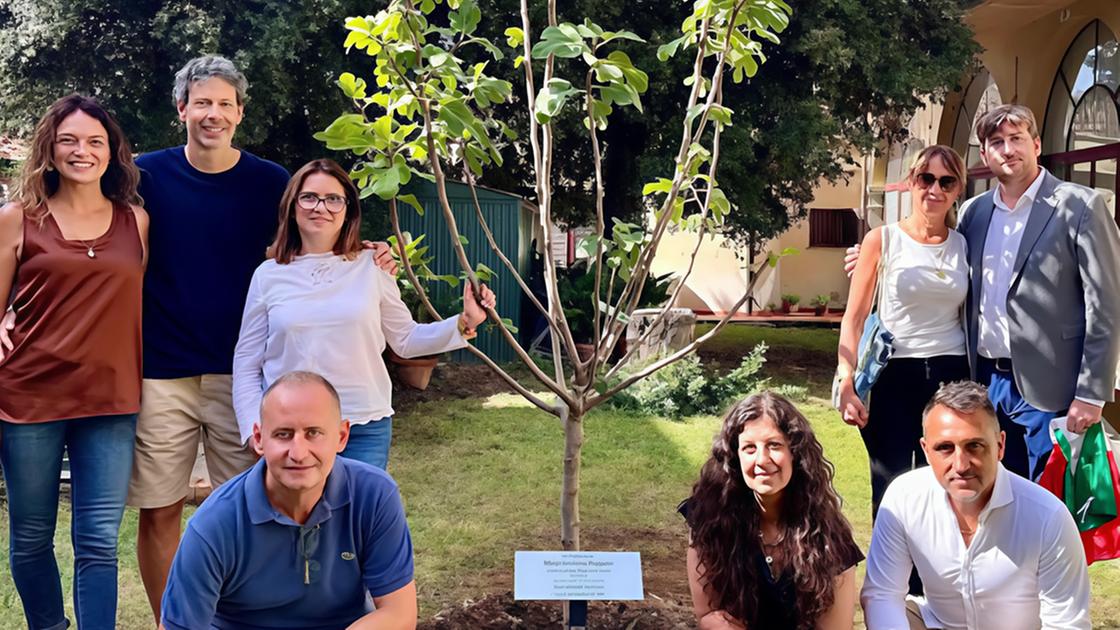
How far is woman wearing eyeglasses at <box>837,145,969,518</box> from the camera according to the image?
11.4 feet

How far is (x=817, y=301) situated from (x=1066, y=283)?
62.9ft

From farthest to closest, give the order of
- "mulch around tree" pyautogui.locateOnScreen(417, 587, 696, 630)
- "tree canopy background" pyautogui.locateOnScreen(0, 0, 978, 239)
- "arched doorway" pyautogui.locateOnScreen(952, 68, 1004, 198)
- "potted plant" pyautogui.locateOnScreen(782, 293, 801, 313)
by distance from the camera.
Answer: "potted plant" pyautogui.locateOnScreen(782, 293, 801, 313), "arched doorway" pyautogui.locateOnScreen(952, 68, 1004, 198), "tree canopy background" pyautogui.locateOnScreen(0, 0, 978, 239), "mulch around tree" pyautogui.locateOnScreen(417, 587, 696, 630)

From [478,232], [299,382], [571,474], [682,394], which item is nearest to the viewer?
[299,382]

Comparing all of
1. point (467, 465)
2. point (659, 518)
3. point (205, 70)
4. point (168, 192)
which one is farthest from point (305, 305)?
point (467, 465)

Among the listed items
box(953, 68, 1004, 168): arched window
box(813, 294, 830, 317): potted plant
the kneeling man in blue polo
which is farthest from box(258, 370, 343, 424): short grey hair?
box(813, 294, 830, 317): potted plant

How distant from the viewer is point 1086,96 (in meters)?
10.2

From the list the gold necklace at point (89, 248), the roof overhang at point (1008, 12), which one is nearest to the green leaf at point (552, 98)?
the gold necklace at point (89, 248)

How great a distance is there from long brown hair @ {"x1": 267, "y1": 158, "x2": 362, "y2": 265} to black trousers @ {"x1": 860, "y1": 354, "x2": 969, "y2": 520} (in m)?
1.92

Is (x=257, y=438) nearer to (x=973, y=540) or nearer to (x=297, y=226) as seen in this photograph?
(x=297, y=226)

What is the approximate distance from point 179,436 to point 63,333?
502 mm

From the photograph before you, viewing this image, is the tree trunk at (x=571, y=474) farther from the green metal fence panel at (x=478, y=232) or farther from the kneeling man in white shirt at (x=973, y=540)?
the green metal fence panel at (x=478, y=232)

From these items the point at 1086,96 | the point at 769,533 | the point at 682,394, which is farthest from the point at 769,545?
the point at 1086,96

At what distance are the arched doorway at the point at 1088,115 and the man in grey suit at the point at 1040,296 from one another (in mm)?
6863

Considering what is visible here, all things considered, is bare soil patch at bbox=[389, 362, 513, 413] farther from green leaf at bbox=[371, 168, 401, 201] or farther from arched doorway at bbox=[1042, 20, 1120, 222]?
green leaf at bbox=[371, 168, 401, 201]
